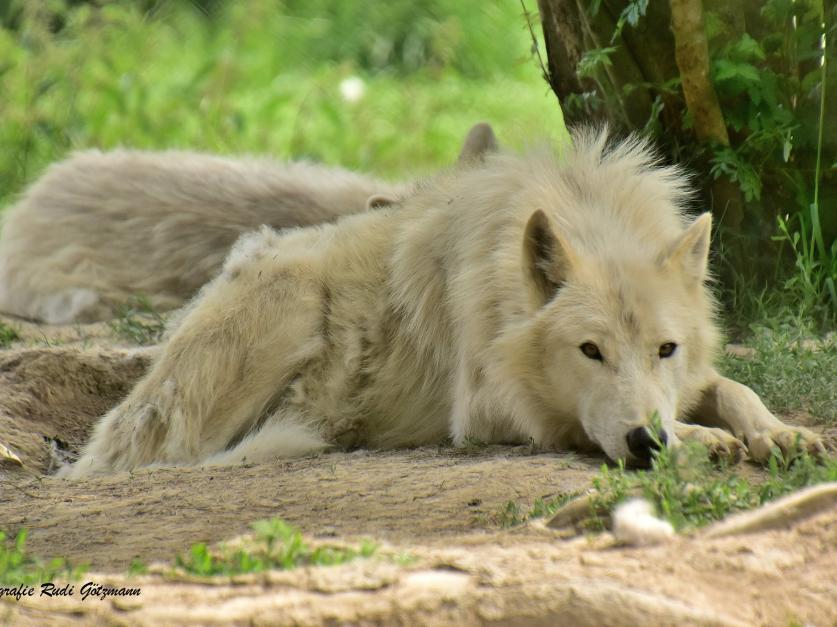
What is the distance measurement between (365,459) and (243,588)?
2.13m

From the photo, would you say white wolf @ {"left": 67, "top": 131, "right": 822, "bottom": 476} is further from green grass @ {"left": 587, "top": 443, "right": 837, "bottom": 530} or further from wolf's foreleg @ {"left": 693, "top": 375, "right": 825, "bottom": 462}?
green grass @ {"left": 587, "top": 443, "right": 837, "bottom": 530}

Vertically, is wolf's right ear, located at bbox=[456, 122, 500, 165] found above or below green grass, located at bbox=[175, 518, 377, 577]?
below

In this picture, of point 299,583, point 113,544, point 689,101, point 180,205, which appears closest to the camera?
point 299,583

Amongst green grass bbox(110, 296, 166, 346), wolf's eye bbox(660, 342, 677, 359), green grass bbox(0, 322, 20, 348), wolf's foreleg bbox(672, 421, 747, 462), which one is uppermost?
wolf's eye bbox(660, 342, 677, 359)

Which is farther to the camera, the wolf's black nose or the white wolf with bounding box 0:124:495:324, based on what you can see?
the white wolf with bounding box 0:124:495:324

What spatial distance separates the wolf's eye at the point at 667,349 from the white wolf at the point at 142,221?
4.03 m

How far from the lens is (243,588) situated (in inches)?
94.7

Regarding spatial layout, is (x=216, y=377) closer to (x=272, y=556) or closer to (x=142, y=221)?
(x=272, y=556)

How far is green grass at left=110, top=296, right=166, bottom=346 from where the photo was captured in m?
6.75

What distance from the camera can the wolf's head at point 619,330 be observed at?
12.8 ft

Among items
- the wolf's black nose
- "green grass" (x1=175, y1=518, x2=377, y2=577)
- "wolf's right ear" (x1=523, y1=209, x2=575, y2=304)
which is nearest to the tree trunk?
"wolf's right ear" (x1=523, y1=209, x2=575, y2=304)

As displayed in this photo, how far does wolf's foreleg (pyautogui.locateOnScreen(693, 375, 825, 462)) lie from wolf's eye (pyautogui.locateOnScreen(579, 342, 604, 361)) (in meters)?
0.61

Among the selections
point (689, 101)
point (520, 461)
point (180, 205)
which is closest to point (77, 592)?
point (520, 461)

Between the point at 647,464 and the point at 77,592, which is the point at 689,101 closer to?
the point at 647,464
